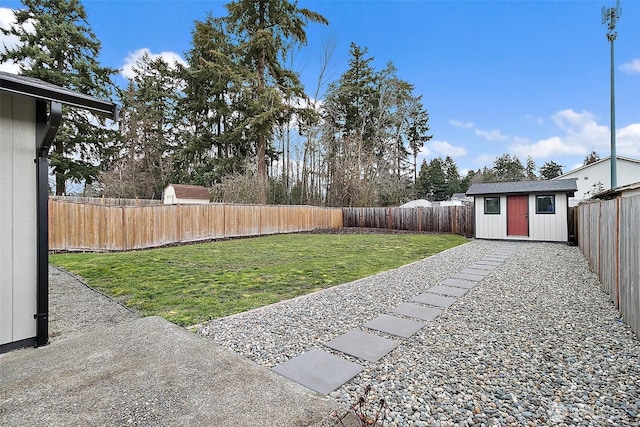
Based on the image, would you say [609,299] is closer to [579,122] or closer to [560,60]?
[560,60]

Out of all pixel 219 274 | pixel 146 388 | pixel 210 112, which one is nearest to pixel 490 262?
pixel 219 274

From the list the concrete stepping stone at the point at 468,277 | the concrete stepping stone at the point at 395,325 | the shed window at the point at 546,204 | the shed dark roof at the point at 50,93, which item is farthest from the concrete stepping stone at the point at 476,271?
the shed window at the point at 546,204

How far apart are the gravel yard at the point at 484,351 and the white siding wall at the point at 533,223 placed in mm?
7217

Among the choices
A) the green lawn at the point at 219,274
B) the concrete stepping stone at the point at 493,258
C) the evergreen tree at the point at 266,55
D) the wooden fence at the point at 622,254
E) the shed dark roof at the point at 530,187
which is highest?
the evergreen tree at the point at 266,55

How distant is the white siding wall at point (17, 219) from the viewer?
88.3 inches

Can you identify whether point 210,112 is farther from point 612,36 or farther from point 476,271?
point 612,36

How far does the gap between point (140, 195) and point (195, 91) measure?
7515 millimetres

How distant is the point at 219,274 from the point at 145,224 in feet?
16.2

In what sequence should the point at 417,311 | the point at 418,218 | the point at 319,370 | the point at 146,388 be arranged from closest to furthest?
the point at 146,388 < the point at 319,370 < the point at 417,311 < the point at 418,218

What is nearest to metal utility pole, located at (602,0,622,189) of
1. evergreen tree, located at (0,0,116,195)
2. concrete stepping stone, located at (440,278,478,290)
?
concrete stepping stone, located at (440,278,478,290)

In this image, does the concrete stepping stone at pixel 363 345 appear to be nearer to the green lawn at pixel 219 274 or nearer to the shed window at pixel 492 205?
the green lawn at pixel 219 274

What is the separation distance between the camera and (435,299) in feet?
12.5

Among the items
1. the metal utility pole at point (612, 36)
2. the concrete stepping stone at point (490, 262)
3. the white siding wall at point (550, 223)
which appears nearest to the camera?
the concrete stepping stone at point (490, 262)

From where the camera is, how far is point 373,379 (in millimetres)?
1993
